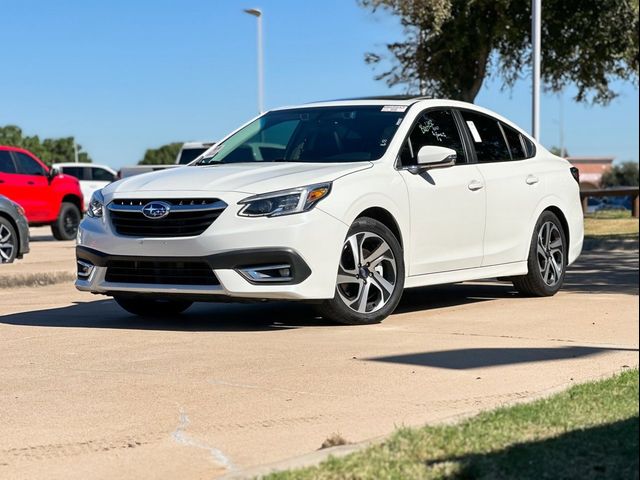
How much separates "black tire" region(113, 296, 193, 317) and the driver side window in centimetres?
214

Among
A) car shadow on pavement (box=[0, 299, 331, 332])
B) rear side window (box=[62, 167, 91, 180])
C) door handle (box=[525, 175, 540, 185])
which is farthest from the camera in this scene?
rear side window (box=[62, 167, 91, 180])

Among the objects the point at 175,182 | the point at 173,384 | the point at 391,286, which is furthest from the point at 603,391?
the point at 175,182

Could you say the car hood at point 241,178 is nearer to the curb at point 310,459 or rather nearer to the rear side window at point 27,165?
the curb at point 310,459

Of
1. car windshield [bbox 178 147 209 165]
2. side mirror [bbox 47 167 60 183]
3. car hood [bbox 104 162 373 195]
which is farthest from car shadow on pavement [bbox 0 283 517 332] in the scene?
car windshield [bbox 178 147 209 165]

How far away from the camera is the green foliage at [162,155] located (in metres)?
156

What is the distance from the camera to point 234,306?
33.9 ft

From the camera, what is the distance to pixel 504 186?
33.1ft

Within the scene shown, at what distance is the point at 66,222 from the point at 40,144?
91.6 m

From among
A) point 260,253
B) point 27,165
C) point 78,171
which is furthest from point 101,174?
point 260,253

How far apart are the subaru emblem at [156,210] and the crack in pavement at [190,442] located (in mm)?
2836

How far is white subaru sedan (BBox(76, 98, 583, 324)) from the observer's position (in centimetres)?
811

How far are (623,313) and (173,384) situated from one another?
4.47m

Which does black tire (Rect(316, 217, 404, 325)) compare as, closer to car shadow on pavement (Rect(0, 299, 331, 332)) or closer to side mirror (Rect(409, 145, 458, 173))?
car shadow on pavement (Rect(0, 299, 331, 332))

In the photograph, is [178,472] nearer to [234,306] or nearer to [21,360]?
[21,360]
